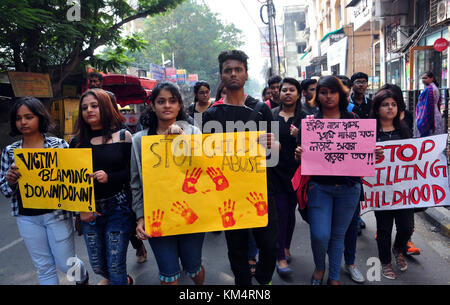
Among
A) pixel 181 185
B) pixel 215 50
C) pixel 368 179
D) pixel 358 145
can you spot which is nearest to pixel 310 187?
pixel 358 145

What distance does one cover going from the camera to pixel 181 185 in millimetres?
2172

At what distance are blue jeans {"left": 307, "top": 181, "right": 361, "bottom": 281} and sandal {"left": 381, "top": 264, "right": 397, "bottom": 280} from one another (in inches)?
22.3

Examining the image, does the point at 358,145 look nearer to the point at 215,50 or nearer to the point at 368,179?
the point at 368,179

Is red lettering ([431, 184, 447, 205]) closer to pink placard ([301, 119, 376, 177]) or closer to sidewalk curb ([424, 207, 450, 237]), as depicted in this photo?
pink placard ([301, 119, 376, 177])

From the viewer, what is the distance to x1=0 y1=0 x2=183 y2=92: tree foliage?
7254mm

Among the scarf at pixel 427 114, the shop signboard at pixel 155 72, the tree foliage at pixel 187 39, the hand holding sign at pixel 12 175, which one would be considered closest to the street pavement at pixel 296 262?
the hand holding sign at pixel 12 175

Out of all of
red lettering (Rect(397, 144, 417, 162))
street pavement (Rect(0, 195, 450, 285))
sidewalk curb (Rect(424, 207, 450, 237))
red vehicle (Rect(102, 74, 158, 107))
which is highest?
red vehicle (Rect(102, 74, 158, 107))

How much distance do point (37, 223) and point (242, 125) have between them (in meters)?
1.70

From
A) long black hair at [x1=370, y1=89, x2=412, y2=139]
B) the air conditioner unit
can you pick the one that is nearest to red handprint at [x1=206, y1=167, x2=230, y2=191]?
long black hair at [x1=370, y1=89, x2=412, y2=139]

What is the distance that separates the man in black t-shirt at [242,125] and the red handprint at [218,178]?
334mm

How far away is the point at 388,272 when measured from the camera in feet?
9.62

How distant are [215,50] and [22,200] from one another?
147ft

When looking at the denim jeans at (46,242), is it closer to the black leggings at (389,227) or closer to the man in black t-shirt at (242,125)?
the man in black t-shirt at (242,125)

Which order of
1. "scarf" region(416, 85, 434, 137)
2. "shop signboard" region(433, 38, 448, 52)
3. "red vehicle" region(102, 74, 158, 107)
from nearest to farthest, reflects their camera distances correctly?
"scarf" region(416, 85, 434, 137) < "shop signboard" region(433, 38, 448, 52) < "red vehicle" region(102, 74, 158, 107)
